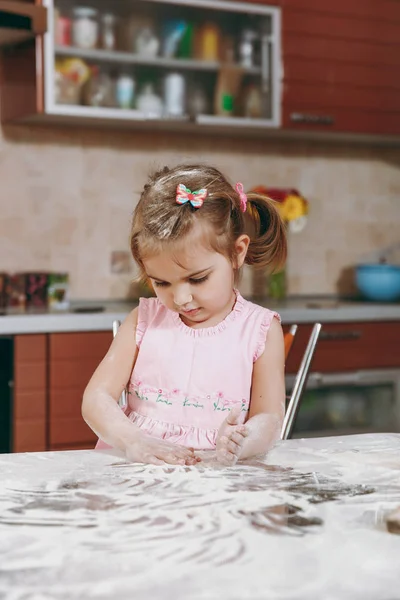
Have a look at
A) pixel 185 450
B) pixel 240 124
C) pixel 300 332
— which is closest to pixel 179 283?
pixel 185 450

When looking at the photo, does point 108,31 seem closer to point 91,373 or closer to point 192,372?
point 91,373

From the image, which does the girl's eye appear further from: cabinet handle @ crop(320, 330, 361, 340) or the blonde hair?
cabinet handle @ crop(320, 330, 361, 340)

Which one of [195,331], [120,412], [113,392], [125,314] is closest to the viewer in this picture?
[120,412]

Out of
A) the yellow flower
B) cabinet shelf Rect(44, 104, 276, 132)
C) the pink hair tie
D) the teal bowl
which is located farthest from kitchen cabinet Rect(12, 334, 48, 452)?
the teal bowl

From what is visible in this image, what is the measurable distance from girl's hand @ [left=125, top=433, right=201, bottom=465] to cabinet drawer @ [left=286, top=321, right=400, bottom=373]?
→ 1.68 m

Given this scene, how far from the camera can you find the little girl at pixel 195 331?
1.41 meters

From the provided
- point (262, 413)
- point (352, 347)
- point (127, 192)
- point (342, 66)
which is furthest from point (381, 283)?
point (262, 413)

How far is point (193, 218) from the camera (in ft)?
4.69

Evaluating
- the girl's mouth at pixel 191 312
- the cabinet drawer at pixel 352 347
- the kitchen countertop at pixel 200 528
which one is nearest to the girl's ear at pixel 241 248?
the girl's mouth at pixel 191 312

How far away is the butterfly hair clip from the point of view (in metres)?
1.42

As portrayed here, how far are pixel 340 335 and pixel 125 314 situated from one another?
0.75m

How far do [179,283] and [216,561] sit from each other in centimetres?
69

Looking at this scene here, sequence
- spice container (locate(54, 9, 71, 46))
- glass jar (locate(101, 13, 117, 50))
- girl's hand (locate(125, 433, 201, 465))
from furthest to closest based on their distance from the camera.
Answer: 1. glass jar (locate(101, 13, 117, 50))
2. spice container (locate(54, 9, 71, 46))
3. girl's hand (locate(125, 433, 201, 465))

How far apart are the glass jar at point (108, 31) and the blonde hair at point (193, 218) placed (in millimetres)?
1485
